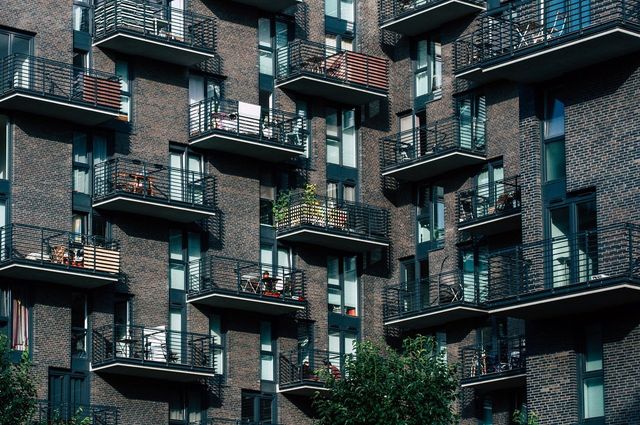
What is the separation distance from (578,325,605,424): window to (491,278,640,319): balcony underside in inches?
32.0

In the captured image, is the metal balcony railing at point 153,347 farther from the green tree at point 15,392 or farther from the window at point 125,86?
the window at point 125,86

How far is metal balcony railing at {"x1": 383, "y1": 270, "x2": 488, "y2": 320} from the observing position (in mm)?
71000

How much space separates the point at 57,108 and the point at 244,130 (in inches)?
298

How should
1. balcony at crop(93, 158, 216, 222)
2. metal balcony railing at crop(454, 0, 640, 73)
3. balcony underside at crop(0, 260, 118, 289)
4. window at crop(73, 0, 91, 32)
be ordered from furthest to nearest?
window at crop(73, 0, 91, 32), balcony at crop(93, 158, 216, 222), balcony underside at crop(0, 260, 118, 289), metal balcony railing at crop(454, 0, 640, 73)

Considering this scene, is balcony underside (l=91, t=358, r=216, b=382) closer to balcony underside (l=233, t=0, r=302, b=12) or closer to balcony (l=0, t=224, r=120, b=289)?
balcony (l=0, t=224, r=120, b=289)

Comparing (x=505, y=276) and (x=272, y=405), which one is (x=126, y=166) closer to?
(x=272, y=405)

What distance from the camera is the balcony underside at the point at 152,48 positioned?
227 ft

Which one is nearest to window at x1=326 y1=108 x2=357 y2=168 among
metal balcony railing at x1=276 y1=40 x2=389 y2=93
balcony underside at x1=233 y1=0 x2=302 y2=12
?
metal balcony railing at x1=276 y1=40 x2=389 y2=93

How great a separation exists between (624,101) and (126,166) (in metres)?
19.5

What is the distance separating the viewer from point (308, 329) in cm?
7325

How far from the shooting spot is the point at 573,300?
182 ft

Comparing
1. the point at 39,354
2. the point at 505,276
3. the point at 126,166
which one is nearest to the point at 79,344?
the point at 39,354

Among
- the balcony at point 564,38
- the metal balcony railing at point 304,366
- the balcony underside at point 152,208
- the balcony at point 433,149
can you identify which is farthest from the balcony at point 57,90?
the balcony at point 564,38

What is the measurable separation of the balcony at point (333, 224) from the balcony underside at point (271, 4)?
6.84m
